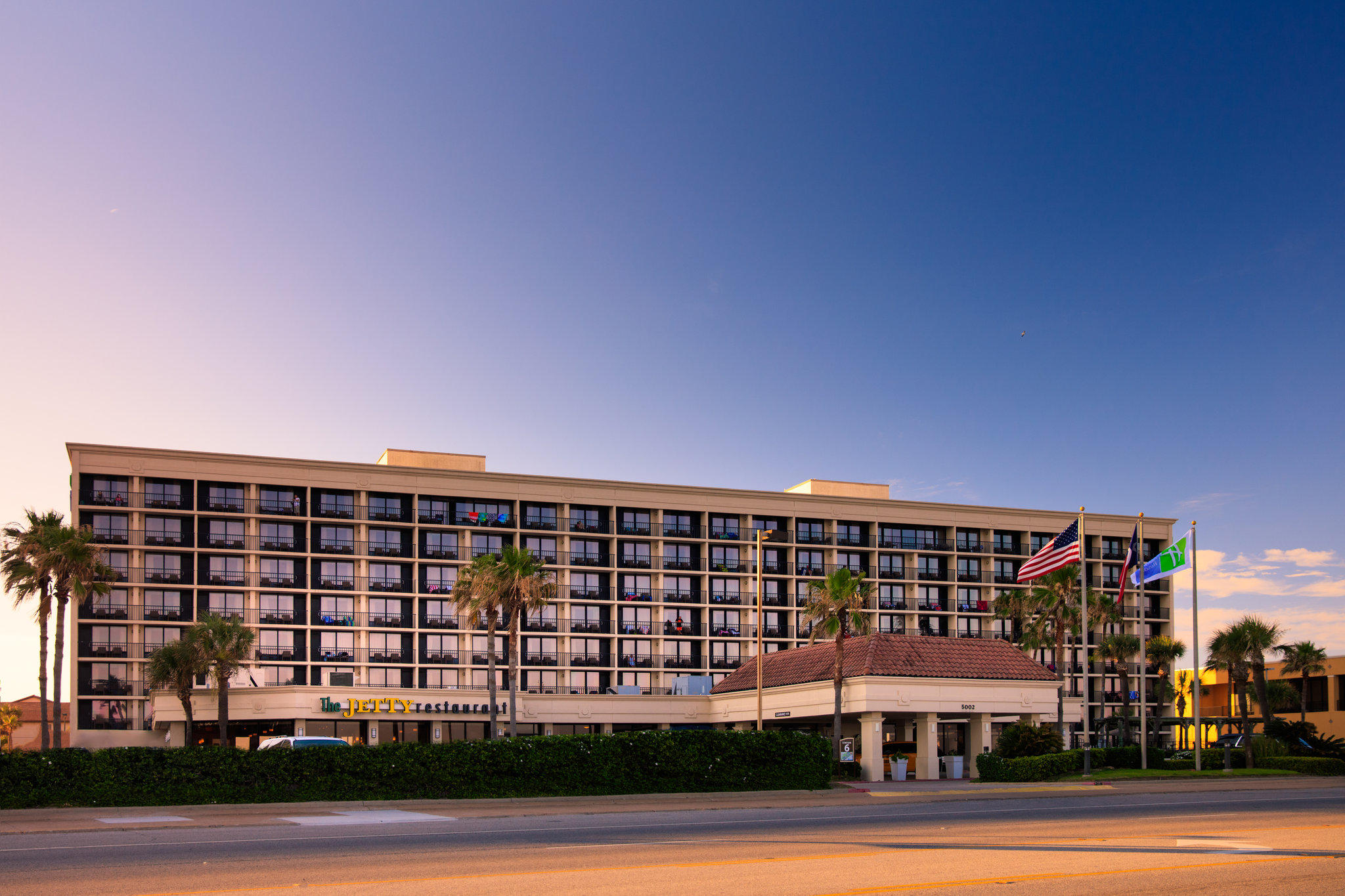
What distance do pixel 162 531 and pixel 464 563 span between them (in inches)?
786

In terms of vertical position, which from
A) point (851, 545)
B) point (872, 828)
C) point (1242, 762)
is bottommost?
point (1242, 762)

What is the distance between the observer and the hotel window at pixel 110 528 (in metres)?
77.5

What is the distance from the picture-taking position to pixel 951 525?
98125 mm

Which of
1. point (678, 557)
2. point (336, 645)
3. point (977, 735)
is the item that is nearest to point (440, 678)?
point (336, 645)

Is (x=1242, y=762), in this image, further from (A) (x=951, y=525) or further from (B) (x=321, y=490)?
(B) (x=321, y=490)

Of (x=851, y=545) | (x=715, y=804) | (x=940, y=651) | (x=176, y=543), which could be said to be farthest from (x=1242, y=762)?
(x=176, y=543)

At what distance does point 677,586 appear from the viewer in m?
91.5

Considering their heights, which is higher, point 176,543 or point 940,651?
point 176,543

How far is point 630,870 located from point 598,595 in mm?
73042

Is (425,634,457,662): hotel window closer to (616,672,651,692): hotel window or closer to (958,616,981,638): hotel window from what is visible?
(616,672,651,692): hotel window

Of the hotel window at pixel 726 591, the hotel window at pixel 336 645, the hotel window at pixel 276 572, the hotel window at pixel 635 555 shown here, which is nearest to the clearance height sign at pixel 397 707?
the hotel window at pixel 336 645

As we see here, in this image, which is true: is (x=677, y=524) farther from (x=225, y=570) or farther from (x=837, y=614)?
(x=837, y=614)

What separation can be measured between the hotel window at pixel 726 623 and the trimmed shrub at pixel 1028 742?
131 feet

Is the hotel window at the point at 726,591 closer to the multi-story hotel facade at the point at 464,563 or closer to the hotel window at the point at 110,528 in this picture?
the multi-story hotel facade at the point at 464,563
